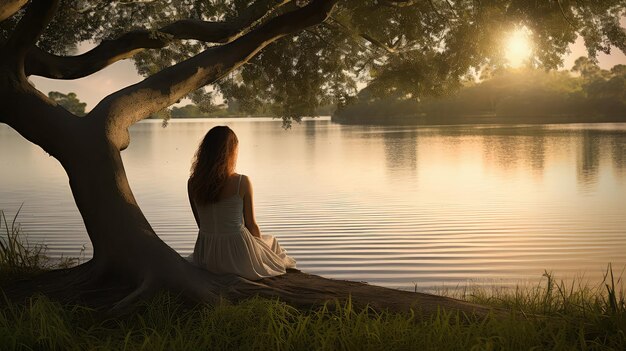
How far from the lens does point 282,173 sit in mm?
28375

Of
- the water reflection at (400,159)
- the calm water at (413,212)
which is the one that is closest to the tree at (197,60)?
the calm water at (413,212)

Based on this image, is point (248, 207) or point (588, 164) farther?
point (588, 164)

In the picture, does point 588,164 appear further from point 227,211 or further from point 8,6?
point 8,6

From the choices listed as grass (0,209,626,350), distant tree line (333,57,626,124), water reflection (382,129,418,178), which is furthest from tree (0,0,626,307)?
distant tree line (333,57,626,124)

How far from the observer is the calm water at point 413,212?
1093cm

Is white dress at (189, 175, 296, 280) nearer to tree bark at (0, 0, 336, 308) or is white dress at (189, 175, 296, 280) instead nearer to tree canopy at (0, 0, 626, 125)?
tree bark at (0, 0, 336, 308)

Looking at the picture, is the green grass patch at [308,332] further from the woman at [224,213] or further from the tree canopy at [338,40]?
the tree canopy at [338,40]

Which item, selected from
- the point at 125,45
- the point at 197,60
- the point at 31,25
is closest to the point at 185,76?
the point at 197,60

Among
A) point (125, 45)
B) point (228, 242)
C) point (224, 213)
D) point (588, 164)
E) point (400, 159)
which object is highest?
point (125, 45)

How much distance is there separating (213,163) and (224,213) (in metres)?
0.47

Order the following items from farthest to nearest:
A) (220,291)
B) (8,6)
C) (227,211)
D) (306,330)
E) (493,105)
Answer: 1. (493,105)
2. (8,6)
3. (227,211)
4. (220,291)
5. (306,330)

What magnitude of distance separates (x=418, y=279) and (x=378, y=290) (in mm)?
3103

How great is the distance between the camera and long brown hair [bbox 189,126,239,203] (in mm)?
6516

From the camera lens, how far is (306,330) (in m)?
5.24
